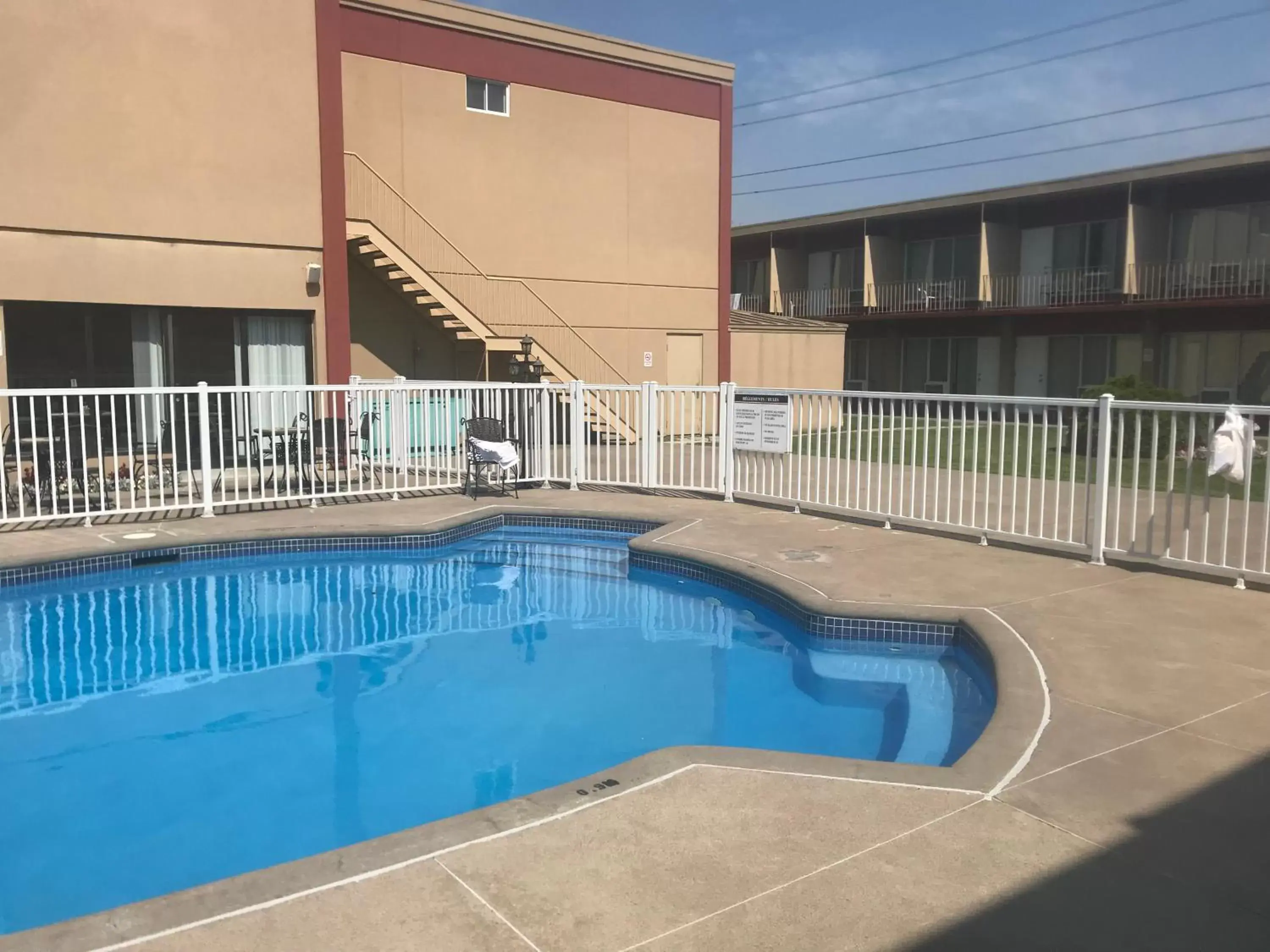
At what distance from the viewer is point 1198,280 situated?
24.4 m

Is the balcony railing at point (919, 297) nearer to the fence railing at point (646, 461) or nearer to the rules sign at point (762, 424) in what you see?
the fence railing at point (646, 461)

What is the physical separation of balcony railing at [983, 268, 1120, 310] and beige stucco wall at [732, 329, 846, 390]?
574 cm

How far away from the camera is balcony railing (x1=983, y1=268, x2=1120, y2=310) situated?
85.9ft

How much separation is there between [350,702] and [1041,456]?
8.07 metres

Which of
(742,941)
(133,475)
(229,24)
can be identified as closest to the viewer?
(742,941)

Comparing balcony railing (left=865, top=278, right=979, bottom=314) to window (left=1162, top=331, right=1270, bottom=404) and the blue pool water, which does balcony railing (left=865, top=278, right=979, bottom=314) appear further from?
the blue pool water

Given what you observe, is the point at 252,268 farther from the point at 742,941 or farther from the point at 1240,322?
the point at 1240,322

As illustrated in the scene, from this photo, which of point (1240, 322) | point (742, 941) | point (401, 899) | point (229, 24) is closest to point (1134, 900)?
point (742, 941)

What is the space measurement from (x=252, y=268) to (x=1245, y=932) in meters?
13.7

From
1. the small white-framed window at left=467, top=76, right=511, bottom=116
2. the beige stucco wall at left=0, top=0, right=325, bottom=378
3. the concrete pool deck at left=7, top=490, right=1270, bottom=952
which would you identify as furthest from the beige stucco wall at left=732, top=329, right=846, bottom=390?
the concrete pool deck at left=7, top=490, right=1270, bottom=952

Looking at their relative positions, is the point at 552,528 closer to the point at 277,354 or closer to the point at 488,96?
the point at 277,354

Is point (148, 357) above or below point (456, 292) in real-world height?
below

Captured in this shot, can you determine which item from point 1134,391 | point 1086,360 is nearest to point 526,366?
point 1134,391

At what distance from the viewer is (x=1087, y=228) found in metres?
26.7
